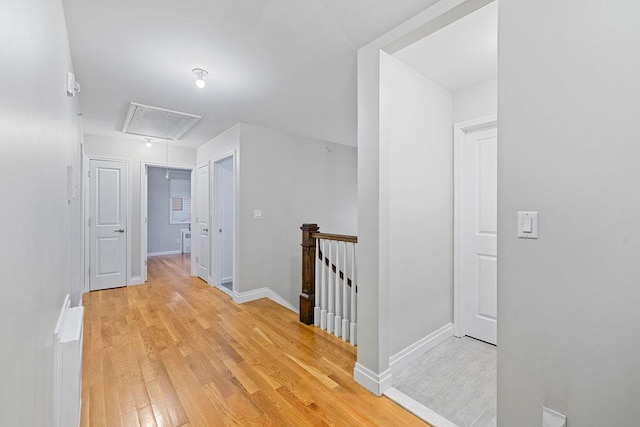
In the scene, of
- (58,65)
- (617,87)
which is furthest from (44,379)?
(617,87)

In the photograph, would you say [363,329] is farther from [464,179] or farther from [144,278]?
[144,278]

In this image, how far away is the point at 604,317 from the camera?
1061 mm

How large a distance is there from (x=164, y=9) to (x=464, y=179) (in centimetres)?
274

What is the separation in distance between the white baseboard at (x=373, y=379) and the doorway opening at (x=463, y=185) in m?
0.11

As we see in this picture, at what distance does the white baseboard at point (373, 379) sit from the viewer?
1.90 meters

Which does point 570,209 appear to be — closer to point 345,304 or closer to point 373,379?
point 373,379

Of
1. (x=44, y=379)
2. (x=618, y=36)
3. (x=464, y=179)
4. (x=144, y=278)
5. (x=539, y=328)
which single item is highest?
(x=618, y=36)

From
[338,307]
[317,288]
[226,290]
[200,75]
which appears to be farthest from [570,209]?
[226,290]

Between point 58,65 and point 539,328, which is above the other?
point 58,65

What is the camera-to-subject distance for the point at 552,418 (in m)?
1.17

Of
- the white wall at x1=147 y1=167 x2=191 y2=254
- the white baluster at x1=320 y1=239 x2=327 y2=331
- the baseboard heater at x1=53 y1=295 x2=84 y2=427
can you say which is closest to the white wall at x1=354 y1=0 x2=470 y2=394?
the white baluster at x1=320 y1=239 x2=327 y2=331

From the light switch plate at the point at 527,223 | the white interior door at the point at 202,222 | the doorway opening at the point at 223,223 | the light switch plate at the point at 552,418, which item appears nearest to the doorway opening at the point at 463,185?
the light switch plate at the point at 552,418

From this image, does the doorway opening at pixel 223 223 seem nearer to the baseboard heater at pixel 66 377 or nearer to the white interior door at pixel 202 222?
the white interior door at pixel 202 222

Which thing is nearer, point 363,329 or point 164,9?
point 164,9
